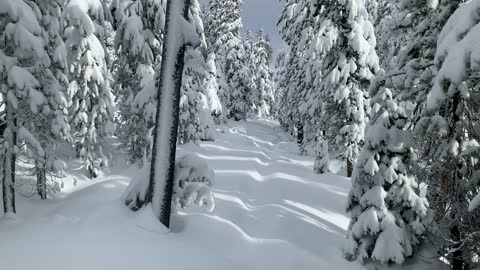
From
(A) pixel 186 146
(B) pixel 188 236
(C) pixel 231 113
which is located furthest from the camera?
(C) pixel 231 113

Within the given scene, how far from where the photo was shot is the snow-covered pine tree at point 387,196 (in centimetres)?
904

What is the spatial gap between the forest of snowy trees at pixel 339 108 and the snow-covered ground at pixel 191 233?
622mm

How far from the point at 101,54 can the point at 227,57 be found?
29.7 metres

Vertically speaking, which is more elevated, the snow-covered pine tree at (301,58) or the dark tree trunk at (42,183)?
the snow-covered pine tree at (301,58)

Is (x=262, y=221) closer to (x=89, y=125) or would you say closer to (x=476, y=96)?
(x=476, y=96)

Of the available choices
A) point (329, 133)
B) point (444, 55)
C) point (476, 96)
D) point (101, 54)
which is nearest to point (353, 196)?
point (476, 96)

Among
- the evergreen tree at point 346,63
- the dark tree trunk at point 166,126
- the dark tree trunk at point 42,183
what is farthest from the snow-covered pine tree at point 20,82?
the evergreen tree at point 346,63

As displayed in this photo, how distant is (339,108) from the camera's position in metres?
17.7

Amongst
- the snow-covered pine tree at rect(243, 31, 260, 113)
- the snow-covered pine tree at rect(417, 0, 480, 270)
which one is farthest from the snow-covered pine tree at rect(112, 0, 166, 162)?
the snow-covered pine tree at rect(243, 31, 260, 113)

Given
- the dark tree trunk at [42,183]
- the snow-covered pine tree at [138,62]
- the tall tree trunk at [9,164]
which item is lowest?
the dark tree trunk at [42,183]

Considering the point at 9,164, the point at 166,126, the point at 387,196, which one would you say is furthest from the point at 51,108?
the point at 387,196

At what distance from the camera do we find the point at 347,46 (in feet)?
57.0

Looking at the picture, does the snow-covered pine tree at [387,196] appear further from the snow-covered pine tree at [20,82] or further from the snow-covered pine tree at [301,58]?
the snow-covered pine tree at [301,58]

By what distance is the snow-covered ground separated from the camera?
6945 mm
